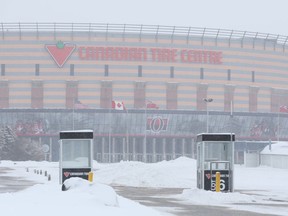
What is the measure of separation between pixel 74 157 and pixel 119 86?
93112mm

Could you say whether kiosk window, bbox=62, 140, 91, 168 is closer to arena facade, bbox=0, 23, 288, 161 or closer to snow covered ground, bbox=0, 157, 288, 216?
snow covered ground, bbox=0, 157, 288, 216

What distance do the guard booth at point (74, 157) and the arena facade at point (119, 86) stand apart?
89943 mm

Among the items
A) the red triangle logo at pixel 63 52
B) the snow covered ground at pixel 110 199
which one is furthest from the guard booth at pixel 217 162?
the red triangle logo at pixel 63 52

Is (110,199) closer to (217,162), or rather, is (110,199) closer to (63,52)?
(217,162)

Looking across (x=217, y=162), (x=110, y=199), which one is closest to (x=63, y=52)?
(x=217, y=162)

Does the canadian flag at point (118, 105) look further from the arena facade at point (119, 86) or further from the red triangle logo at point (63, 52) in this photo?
the red triangle logo at point (63, 52)

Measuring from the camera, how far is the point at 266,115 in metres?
130

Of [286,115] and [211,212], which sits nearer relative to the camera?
[211,212]

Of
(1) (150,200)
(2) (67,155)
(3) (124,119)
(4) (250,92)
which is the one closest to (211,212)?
(1) (150,200)

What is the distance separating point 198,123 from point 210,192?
96.8m

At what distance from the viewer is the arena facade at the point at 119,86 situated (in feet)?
410

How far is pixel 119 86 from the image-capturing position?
125 m

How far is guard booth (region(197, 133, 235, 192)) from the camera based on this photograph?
31500 millimetres

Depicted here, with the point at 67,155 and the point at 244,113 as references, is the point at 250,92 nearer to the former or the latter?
the point at 244,113
